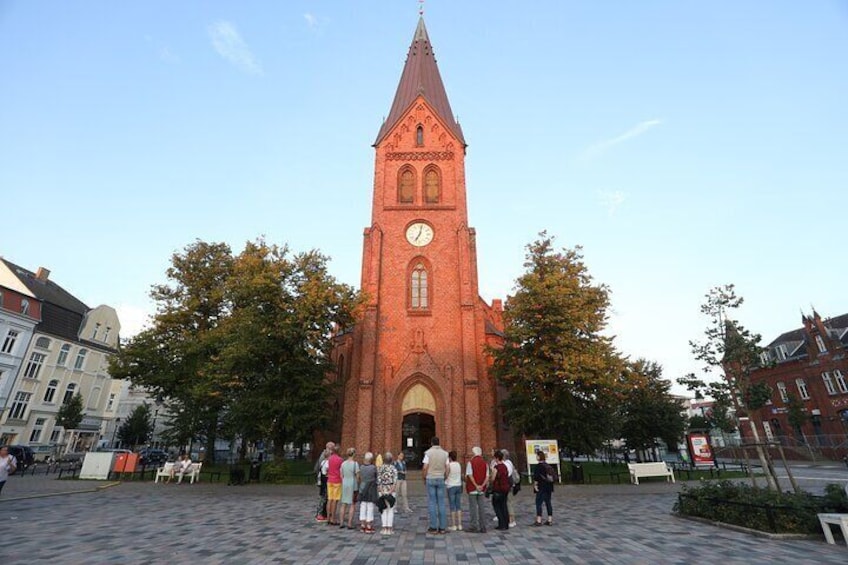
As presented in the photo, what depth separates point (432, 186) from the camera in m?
29.7

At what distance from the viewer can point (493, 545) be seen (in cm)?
845

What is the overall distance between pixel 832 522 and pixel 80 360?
53462 mm

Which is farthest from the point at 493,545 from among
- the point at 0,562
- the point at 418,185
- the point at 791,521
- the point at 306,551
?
the point at 418,185

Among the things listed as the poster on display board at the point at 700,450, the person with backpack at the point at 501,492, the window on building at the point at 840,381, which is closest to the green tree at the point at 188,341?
the person with backpack at the point at 501,492

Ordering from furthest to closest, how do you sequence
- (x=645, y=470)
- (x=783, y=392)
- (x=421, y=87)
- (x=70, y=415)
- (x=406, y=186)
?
(x=783, y=392) < (x=70, y=415) < (x=421, y=87) < (x=406, y=186) < (x=645, y=470)

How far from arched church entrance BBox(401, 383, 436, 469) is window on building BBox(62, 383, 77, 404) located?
1345 inches

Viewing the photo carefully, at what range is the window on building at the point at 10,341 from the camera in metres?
33.5

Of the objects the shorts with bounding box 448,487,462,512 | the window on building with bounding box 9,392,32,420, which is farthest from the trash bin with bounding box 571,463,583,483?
the window on building with bounding box 9,392,32,420

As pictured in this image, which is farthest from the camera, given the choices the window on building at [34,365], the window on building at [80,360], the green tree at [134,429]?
the green tree at [134,429]

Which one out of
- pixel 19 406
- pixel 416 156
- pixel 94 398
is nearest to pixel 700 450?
pixel 416 156

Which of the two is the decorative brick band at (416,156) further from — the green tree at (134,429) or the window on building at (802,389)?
the green tree at (134,429)

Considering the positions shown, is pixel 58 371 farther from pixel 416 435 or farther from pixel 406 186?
pixel 406 186

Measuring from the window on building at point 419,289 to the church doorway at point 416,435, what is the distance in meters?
6.57

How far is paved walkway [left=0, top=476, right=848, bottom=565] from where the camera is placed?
7402 mm
